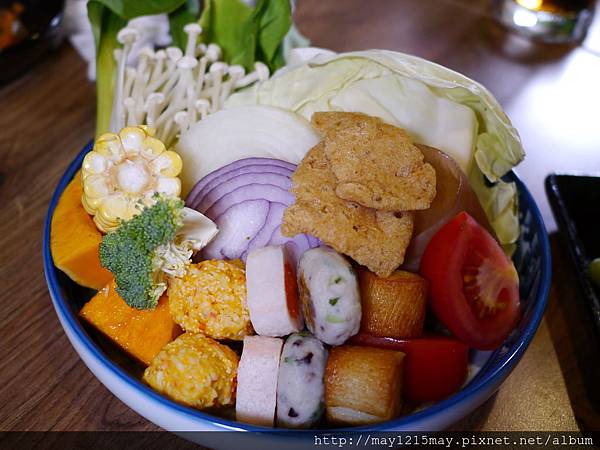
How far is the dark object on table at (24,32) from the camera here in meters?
2.24

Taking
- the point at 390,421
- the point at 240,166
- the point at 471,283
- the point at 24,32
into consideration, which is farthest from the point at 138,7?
the point at 390,421

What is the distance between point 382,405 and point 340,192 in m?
0.45

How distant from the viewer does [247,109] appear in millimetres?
1571

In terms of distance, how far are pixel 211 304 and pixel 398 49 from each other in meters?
1.95

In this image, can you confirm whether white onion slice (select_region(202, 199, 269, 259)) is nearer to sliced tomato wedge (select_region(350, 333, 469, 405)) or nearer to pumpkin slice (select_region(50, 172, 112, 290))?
pumpkin slice (select_region(50, 172, 112, 290))

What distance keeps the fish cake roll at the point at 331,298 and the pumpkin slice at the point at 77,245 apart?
49 cm

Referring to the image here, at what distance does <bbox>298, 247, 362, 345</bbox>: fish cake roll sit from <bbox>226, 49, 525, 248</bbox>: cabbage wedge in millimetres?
581

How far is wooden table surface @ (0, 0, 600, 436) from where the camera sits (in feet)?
4.53

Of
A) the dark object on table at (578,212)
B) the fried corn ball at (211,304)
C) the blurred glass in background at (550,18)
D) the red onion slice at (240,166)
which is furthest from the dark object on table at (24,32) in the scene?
the blurred glass in background at (550,18)

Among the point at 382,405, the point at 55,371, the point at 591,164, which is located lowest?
the point at 591,164

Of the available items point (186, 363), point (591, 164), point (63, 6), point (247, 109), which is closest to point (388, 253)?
point (186, 363)

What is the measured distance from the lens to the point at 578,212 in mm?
1858

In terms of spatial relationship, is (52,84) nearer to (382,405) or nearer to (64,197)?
(64,197)

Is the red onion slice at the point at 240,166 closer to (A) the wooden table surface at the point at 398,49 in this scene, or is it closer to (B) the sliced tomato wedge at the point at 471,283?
(B) the sliced tomato wedge at the point at 471,283
